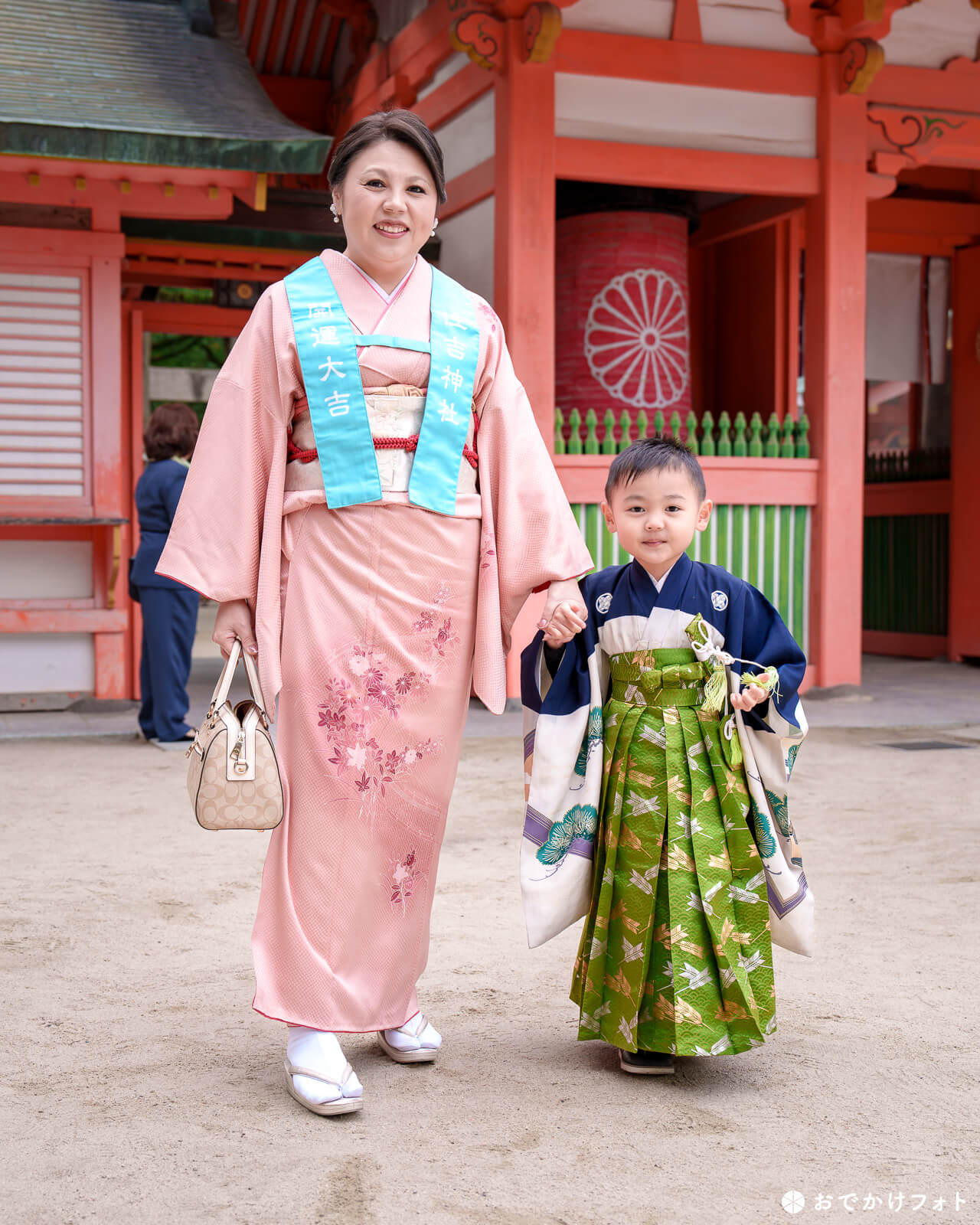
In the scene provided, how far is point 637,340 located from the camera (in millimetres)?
7293

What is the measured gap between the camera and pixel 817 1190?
1.80 meters

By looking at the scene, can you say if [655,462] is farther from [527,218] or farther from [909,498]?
[909,498]

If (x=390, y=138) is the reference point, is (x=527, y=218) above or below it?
above

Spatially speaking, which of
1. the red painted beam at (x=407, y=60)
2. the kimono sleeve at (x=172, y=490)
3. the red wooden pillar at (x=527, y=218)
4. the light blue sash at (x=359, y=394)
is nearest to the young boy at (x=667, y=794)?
the light blue sash at (x=359, y=394)

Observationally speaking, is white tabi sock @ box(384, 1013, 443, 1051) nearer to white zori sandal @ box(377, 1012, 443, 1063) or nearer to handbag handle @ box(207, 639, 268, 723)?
white zori sandal @ box(377, 1012, 443, 1063)

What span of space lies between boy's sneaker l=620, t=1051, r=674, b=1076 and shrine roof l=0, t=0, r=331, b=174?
4.88 m

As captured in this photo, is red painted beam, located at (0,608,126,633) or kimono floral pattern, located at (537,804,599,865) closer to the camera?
kimono floral pattern, located at (537,804,599,865)

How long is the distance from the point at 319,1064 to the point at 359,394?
1112 millimetres

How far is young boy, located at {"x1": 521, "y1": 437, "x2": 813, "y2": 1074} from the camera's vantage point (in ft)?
7.29

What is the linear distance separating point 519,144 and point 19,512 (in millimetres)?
3168

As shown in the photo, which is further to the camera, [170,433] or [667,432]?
[667,432]

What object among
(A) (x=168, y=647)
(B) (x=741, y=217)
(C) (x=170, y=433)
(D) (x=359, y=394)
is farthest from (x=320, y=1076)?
(B) (x=741, y=217)

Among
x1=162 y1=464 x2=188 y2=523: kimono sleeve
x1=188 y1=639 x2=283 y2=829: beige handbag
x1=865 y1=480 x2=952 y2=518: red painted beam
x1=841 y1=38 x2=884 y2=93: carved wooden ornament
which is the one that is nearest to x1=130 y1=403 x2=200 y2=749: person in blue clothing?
x1=162 y1=464 x2=188 y2=523: kimono sleeve

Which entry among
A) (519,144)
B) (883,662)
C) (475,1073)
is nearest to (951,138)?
(519,144)
